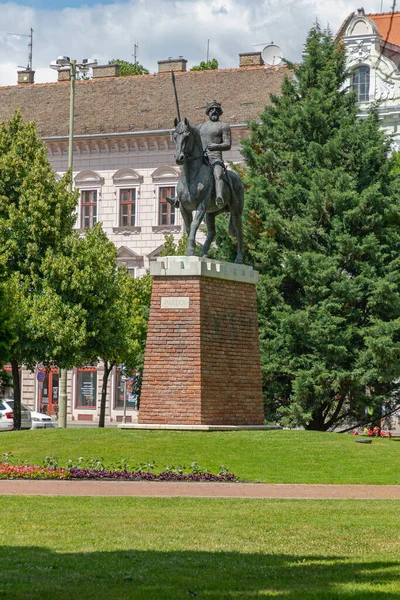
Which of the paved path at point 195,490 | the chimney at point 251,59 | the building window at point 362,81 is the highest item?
the chimney at point 251,59

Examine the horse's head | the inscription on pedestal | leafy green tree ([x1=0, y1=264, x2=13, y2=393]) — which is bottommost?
leafy green tree ([x1=0, y1=264, x2=13, y2=393])

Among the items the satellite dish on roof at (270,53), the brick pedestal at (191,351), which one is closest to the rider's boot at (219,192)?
the brick pedestal at (191,351)

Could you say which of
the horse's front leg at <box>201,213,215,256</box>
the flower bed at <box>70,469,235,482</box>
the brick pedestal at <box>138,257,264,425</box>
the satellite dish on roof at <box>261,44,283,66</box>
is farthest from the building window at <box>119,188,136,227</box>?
the flower bed at <box>70,469,235,482</box>

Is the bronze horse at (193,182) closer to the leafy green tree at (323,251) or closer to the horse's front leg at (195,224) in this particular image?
the horse's front leg at (195,224)

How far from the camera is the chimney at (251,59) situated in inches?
2485

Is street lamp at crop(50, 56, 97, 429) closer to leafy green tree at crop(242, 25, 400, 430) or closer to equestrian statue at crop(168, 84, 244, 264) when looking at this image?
leafy green tree at crop(242, 25, 400, 430)

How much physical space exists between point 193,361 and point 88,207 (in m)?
37.3

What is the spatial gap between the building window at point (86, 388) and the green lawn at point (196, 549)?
145 feet

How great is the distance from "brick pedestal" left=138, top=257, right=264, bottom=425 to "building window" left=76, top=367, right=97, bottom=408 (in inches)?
1374

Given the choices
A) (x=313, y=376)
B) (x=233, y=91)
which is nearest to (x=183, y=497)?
(x=313, y=376)

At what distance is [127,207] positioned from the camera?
61.0 m

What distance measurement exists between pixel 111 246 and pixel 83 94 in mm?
18387

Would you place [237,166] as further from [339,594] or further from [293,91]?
[339,594]

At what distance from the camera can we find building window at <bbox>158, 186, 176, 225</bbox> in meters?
59.8
